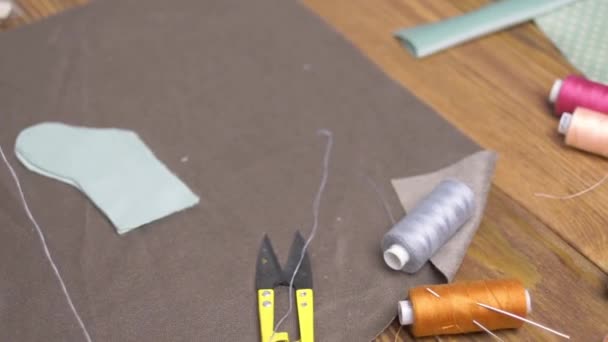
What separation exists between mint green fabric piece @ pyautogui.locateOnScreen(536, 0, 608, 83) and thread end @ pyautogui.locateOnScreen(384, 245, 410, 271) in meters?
0.55

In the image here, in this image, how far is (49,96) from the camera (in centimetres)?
118

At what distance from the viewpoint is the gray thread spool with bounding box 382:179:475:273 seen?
91 cm

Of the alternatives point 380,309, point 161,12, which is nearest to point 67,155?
point 161,12

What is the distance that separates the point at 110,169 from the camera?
3.51 ft

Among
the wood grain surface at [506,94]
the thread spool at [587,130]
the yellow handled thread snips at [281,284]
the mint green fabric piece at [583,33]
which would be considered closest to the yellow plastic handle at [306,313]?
the yellow handled thread snips at [281,284]

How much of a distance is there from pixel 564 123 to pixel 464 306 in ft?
1.36

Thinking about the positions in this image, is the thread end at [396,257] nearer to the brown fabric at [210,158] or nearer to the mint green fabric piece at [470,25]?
the brown fabric at [210,158]

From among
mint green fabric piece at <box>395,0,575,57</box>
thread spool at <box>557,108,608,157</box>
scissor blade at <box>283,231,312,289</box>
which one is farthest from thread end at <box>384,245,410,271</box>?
mint green fabric piece at <box>395,0,575,57</box>

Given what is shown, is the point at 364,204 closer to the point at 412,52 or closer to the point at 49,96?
the point at 412,52

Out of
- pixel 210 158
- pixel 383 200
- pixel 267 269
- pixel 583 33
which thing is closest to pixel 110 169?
pixel 210 158

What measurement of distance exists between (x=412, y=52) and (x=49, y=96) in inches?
26.1

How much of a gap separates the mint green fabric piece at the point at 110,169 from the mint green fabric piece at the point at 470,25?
537 millimetres

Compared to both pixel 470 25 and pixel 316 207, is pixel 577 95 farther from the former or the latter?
pixel 316 207

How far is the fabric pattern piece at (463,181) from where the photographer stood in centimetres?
94
